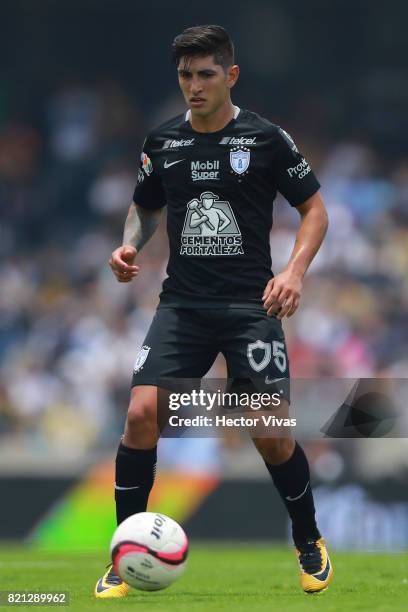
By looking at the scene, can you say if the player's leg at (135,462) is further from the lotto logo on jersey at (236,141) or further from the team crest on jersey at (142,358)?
the lotto logo on jersey at (236,141)

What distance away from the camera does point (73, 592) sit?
20.3 ft

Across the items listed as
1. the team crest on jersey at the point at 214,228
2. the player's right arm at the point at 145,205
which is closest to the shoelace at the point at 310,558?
the team crest on jersey at the point at 214,228

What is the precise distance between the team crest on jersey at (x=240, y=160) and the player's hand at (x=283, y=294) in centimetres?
53

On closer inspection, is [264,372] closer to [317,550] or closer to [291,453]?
[291,453]

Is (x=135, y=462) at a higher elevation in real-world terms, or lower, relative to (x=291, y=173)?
lower

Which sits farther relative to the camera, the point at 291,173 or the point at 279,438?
the point at 291,173

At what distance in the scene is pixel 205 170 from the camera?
19.5ft

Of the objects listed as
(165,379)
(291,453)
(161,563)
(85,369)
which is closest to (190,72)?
(165,379)

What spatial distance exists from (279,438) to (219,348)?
0.48 meters

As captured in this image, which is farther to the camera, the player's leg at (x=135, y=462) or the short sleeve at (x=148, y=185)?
the short sleeve at (x=148, y=185)

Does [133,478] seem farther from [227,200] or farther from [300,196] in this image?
[300,196]

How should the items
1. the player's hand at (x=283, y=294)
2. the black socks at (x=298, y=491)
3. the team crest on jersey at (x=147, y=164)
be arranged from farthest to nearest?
1. the team crest on jersey at (x=147, y=164)
2. the black socks at (x=298, y=491)
3. the player's hand at (x=283, y=294)

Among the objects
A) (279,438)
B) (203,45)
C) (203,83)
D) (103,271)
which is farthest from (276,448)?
(103,271)

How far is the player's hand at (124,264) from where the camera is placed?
590 cm
